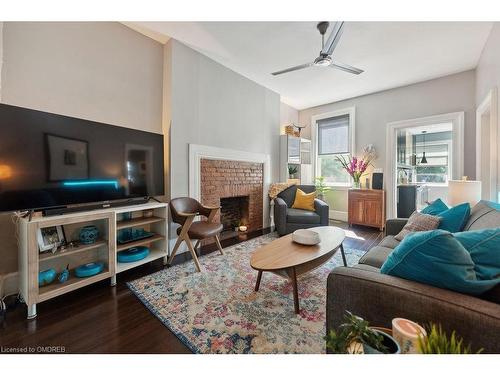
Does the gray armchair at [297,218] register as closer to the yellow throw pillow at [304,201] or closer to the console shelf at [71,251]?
the yellow throw pillow at [304,201]

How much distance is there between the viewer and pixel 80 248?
6.20 feet

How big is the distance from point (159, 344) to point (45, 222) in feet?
4.23

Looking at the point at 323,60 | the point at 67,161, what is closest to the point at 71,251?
the point at 67,161

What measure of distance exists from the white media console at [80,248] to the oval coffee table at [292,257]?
133 cm

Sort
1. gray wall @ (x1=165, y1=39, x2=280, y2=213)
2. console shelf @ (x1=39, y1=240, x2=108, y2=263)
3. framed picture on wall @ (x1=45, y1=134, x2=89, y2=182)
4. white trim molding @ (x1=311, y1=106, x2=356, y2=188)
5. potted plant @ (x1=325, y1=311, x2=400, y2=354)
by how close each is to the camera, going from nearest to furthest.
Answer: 1. potted plant @ (x1=325, y1=311, x2=400, y2=354)
2. console shelf @ (x1=39, y1=240, x2=108, y2=263)
3. framed picture on wall @ (x1=45, y1=134, x2=89, y2=182)
4. gray wall @ (x1=165, y1=39, x2=280, y2=213)
5. white trim molding @ (x1=311, y1=106, x2=356, y2=188)

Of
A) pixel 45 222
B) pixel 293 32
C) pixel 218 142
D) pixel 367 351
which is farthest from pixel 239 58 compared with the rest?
pixel 367 351

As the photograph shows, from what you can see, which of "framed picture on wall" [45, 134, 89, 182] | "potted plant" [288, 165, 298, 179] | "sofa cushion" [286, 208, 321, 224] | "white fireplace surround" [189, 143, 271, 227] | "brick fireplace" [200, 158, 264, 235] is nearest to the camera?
"framed picture on wall" [45, 134, 89, 182]

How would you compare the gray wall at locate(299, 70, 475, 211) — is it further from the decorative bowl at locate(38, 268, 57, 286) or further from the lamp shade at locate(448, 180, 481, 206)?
the decorative bowl at locate(38, 268, 57, 286)

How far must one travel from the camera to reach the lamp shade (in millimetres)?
2287

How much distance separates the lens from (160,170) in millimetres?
2688

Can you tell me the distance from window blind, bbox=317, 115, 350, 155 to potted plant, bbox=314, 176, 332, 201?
2.19 ft

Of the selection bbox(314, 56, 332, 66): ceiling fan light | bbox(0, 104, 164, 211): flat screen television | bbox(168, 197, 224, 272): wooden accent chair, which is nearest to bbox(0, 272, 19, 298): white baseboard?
bbox(0, 104, 164, 211): flat screen television

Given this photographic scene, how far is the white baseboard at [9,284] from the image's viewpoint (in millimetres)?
1802

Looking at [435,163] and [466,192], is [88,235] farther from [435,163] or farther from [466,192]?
[435,163]
